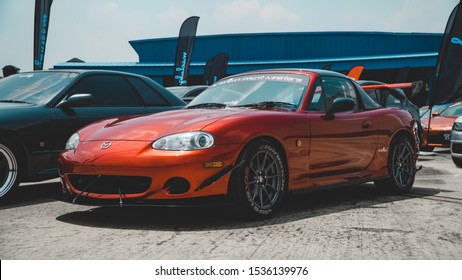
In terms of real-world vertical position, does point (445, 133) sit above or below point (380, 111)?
below

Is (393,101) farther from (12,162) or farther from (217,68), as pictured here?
(217,68)

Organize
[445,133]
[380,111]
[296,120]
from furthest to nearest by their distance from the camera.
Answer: [445,133], [380,111], [296,120]

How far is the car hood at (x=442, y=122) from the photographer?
45.4 feet

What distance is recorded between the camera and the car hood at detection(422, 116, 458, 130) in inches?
545

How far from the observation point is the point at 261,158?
5000 mm

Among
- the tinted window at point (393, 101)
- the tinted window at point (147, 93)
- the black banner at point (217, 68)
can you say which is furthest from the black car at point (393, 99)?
the black banner at point (217, 68)

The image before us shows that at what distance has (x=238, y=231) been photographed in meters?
4.57

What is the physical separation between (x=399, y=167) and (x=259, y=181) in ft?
8.38

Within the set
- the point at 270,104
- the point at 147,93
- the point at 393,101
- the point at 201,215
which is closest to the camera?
the point at 201,215

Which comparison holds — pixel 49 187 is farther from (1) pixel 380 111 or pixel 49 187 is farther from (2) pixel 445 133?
(2) pixel 445 133

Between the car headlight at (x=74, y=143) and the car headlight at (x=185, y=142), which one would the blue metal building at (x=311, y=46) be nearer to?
the car headlight at (x=74, y=143)

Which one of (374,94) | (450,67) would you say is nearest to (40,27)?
(374,94)
